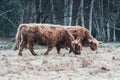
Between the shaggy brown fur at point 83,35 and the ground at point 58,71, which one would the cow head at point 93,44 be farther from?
the ground at point 58,71

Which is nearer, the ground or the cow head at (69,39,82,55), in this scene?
the ground

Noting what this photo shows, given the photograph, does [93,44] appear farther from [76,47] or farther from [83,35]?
[76,47]

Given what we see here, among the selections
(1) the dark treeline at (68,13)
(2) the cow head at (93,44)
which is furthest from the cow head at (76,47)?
(1) the dark treeline at (68,13)

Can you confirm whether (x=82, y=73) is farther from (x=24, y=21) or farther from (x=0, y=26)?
(x=0, y=26)

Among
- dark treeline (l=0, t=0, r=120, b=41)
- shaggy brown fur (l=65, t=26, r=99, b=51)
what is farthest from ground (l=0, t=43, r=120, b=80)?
dark treeline (l=0, t=0, r=120, b=41)

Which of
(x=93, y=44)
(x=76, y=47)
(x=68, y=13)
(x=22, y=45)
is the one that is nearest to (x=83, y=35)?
(x=93, y=44)

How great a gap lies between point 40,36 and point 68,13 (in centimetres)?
2228

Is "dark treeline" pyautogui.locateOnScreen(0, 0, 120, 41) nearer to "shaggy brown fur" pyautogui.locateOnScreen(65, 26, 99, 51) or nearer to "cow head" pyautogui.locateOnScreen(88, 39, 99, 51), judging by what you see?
"shaggy brown fur" pyautogui.locateOnScreen(65, 26, 99, 51)

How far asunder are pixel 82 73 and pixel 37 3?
1151 inches

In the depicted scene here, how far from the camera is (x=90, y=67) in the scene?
15086 millimetres

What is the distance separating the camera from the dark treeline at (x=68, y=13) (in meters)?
40.0

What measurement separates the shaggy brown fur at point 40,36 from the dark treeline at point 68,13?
16004 mm

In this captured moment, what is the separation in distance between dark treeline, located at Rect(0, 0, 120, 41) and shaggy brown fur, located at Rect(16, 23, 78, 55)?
16004 mm

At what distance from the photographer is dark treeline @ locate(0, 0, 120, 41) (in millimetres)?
39969
